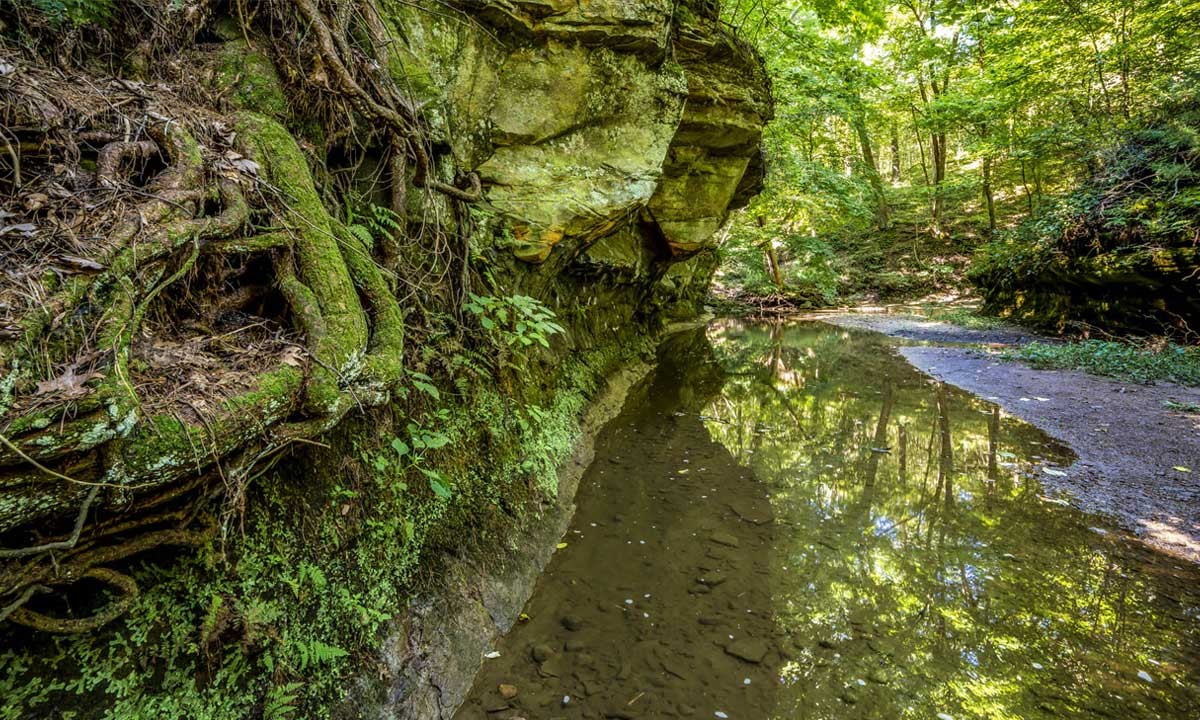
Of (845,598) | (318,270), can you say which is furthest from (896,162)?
(318,270)

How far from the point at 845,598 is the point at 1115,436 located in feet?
17.9

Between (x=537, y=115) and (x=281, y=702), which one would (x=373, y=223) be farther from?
(x=281, y=702)

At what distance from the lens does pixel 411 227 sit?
4453 mm

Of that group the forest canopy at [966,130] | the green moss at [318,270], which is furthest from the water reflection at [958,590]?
the forest canopy at [966,130]

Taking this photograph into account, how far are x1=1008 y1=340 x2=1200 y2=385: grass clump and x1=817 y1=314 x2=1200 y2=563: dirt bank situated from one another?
1.04 feet

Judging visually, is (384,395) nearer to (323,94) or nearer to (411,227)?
(411,227)

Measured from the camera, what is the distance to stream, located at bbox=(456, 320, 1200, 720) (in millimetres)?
→ 3055

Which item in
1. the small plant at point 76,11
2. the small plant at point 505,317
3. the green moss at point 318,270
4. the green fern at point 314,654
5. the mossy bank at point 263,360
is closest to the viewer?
the mossy bank at point 263,360

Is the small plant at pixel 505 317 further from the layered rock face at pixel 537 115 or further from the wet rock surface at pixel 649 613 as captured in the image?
the wet rock surface at pixel 649 613

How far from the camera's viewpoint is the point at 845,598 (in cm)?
393

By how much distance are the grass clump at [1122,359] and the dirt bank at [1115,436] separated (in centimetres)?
32

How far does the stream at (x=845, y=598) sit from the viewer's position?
305 cm

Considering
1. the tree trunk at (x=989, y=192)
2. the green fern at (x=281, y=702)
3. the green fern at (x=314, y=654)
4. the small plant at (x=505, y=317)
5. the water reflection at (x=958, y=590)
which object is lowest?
the water reflection at (x=958, y=590)

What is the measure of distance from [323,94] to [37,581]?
11.1 feet
